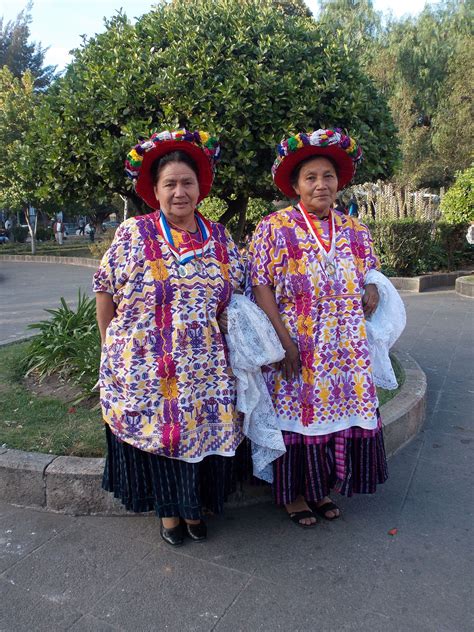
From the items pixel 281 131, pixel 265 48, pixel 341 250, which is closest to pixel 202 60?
pixel 265 48

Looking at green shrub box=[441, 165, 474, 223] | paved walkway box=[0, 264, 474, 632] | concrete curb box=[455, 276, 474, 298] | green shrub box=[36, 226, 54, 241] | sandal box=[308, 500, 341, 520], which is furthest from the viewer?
green shrub box=[36, 226, 54, 241]

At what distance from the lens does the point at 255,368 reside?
244 centimetres

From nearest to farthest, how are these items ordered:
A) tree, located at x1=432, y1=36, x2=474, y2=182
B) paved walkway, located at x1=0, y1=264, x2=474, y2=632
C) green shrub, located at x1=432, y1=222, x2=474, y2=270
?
paved walkway, located at x1=0, y1=264, x2=474, y2=632
green shrub, located at x1=432, y1=222, x2=474, y2=270
tree, located at x1=432, y1=36, x2=474, y2=182

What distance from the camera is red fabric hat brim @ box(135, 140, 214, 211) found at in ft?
7.83

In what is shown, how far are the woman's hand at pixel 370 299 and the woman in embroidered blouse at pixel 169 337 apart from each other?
2.19 feet

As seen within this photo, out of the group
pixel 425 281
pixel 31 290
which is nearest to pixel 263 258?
pixel 425 281

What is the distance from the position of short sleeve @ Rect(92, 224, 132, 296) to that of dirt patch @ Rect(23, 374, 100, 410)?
1.68m

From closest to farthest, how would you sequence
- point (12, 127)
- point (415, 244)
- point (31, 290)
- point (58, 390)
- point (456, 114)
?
point (58, 390) → point (415, 244) → point (31, 290) → point (12, 127) → point (456, 114)

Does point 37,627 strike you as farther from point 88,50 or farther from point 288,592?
point 88,50

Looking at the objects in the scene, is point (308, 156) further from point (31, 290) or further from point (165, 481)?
point (31, 290)

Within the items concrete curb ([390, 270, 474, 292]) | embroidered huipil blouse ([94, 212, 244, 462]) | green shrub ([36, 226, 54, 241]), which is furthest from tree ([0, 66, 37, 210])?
embroidered huipil blouse ([94, 212, 244, 462])

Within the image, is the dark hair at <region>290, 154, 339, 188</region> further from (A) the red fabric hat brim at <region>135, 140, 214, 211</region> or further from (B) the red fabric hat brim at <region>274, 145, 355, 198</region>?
(A) the red fabric hat brim at <region>135, 140, 214, 211</region>

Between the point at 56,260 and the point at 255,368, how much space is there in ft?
62.9

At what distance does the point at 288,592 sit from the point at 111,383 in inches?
45.4
